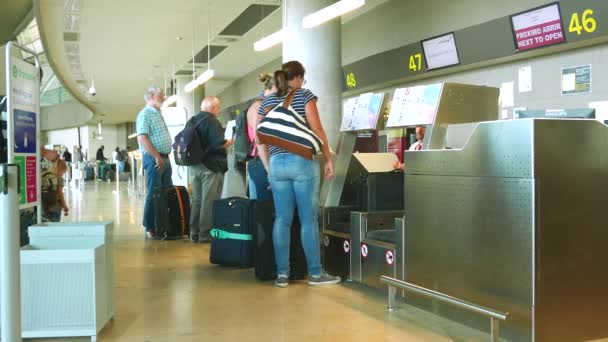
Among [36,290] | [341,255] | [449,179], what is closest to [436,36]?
[341,255]

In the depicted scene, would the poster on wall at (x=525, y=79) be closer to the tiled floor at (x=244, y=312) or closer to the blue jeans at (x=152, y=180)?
the tiled floor at (x=244, y=312)

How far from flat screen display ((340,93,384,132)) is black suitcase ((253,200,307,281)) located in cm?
76

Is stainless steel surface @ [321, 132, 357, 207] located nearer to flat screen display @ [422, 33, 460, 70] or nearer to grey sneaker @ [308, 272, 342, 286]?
grey sneaker @ [308, 272, 342, 286]

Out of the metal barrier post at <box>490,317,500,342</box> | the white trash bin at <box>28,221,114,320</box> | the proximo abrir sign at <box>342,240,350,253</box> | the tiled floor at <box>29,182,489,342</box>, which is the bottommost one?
the tiled floor at <box>29,182,489,342</box>

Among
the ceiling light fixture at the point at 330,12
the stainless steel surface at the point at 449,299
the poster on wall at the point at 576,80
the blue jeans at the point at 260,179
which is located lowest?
the stainless steel surface at the point at 449,299

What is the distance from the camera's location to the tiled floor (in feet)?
9.11

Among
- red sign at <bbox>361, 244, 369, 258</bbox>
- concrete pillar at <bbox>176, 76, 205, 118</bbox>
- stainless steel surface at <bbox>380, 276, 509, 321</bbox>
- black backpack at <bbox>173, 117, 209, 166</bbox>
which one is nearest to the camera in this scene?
stainless steel surface at <bbox>380, 276, 509, 321</bbox>

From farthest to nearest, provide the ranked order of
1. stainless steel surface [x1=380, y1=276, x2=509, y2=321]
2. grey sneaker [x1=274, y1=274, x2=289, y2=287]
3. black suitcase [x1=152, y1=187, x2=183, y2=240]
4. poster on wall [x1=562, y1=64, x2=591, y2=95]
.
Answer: black suitcase [x1=152, y1=187, x2=183, y2=240]
poster on wall [x1=562, y1=64, x2=591, y2=95]
grey sneaker [x1=274, y1=274, x2=289, y2=287]
stainless steel surface [x1=380, y1=276, x2=509, y2=321]

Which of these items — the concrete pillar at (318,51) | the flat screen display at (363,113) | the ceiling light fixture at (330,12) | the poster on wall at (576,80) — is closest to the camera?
the flat screen display at (363,113)

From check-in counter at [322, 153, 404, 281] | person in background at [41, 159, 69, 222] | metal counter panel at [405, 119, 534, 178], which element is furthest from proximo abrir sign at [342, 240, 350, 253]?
person in background at [41, 159, 69, 222]

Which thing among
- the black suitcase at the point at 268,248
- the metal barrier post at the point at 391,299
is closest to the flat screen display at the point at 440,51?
the black suitcase at the point at 268,248

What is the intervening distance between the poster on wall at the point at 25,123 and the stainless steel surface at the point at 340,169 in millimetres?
1907

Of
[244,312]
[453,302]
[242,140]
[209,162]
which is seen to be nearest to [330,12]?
[242,140]

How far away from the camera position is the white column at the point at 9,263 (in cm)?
204
